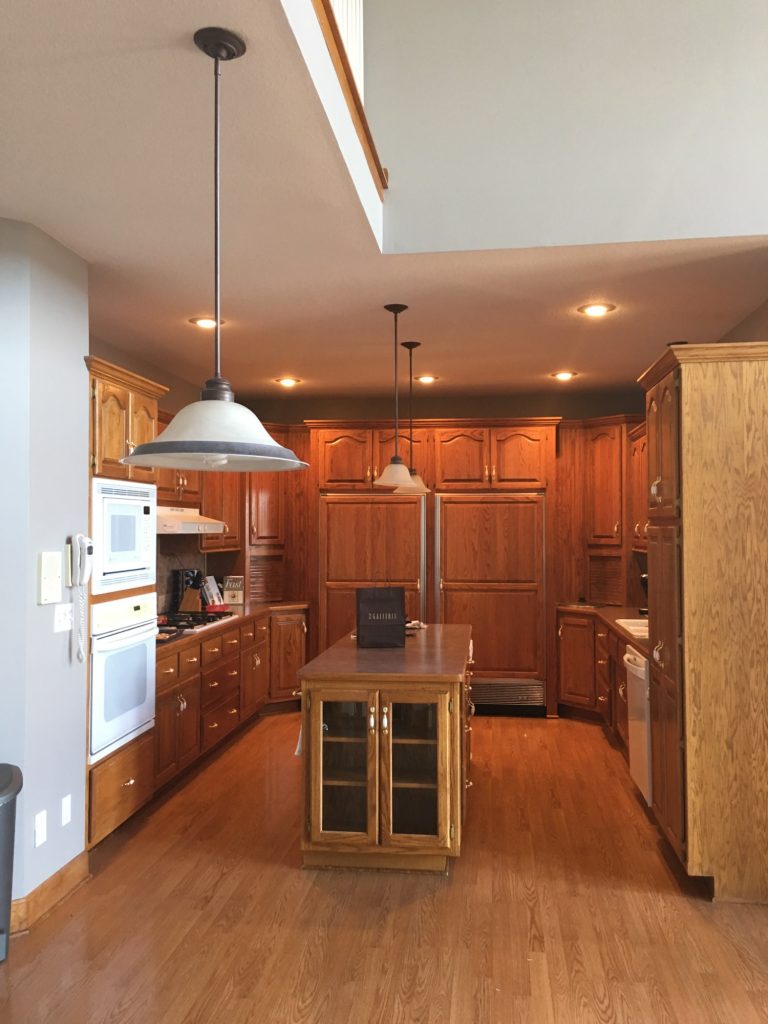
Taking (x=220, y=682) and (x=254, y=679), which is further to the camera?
(x=254, y=679)

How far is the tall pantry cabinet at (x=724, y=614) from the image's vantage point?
3.28 m

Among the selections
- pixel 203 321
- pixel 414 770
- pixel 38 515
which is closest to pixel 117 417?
pixel 38 515

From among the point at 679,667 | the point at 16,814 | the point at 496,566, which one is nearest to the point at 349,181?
the point at 679,667

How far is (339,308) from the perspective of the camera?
426cm

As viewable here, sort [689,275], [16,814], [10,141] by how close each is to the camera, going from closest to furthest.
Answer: [10,141] → [16,814] → [689,275]

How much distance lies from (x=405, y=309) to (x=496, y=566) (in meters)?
2.86

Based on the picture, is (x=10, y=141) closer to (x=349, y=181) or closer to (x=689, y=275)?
(x=349, y=181)

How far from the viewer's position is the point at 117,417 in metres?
3.85

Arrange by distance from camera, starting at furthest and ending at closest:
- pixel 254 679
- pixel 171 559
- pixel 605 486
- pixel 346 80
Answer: pixel 605 486
pixel 254 679
pixel 171 559
pixel 346 80

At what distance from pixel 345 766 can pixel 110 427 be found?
1.88 metres

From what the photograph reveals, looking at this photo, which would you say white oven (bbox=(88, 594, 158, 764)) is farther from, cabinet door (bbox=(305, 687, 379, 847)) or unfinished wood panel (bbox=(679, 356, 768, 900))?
unfinished wood panel (bbox=(679, 356, 768, 900))

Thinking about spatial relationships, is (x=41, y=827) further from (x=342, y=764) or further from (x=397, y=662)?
(x=397, y=662)

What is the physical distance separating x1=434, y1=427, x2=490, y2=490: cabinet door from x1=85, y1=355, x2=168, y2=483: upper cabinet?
2.91m

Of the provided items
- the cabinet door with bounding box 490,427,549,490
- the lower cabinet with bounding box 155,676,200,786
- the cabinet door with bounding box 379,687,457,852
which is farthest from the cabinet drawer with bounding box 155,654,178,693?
the cabinet door with bounding box 490,427,549,490
